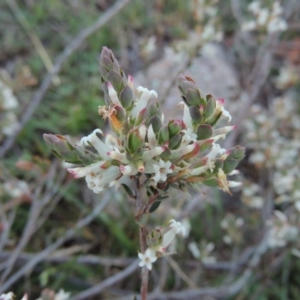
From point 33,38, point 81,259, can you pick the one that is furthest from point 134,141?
point 33,38

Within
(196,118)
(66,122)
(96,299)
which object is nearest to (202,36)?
(66,122)

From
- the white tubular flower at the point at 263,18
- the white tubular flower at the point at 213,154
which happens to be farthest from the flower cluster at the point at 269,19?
the white tubular flower at the point at 213,154

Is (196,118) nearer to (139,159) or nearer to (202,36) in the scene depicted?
(139,159)

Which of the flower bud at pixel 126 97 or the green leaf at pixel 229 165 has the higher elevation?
the flower bud at pixel 126 97

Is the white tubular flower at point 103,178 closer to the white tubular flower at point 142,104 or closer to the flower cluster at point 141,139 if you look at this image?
the flower cluster at point 141,139

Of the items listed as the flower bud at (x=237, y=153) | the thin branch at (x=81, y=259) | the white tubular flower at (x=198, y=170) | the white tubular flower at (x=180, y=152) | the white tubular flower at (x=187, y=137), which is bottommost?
the thin branch at (x=81, y=259)

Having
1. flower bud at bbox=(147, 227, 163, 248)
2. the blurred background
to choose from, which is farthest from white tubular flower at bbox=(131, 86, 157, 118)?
the blurred background

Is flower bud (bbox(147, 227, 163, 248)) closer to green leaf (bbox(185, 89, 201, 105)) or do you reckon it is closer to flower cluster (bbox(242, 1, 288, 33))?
green leaf (bbox(185, 89, 201, 105))

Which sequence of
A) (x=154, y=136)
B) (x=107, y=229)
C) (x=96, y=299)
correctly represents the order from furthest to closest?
(x=107, y=229) < (x=96, y=299) < (x=154, y=136)

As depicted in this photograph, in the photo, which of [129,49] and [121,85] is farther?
[129,49]

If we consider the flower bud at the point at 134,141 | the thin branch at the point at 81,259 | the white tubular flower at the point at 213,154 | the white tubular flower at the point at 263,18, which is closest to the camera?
the flower bud at the point at 134,141
